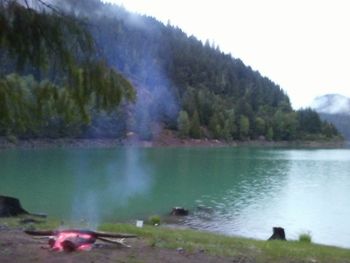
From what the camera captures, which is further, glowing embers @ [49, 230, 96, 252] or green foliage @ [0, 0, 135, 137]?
glowing embers @ [49, 230, 96, 252]

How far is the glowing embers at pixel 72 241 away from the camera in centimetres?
1061

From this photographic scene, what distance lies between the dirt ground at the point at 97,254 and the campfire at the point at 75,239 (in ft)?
0.52

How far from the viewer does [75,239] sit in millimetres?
10953

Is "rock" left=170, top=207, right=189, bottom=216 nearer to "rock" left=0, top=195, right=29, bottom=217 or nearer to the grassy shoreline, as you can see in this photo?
"rock" left=0, top=195, right=29, bottom=217

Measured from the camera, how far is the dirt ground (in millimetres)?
9891

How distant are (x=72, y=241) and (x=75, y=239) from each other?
19 centimetres

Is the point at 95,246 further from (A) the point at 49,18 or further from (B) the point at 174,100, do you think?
(B) the point at 174,100

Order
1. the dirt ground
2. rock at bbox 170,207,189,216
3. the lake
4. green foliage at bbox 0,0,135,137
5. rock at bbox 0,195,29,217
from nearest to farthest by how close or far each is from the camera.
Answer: green foliage at bbox 0,0,135,137
the dirt ground
rock at bbox 0,195,29,217
the lake
rock at bbox 170,207,189,216

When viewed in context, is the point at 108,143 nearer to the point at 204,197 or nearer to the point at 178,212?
the point at 204,197

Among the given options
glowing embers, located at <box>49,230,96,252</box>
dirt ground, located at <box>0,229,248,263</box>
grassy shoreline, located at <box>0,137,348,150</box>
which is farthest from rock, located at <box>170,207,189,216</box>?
grassy shoreline, located at <box>0,137,348,150</box>

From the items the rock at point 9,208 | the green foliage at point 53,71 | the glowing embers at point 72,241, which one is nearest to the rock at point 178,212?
the rock at point 9,208

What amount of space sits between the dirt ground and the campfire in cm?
16

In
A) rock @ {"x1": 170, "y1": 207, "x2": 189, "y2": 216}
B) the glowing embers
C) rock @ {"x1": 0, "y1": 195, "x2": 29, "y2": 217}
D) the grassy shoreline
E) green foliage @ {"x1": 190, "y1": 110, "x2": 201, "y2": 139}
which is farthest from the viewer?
green foliage @ {"x1": 190, "y1": 110, "x2": 201, "y2": 139}

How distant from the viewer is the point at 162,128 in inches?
7077
